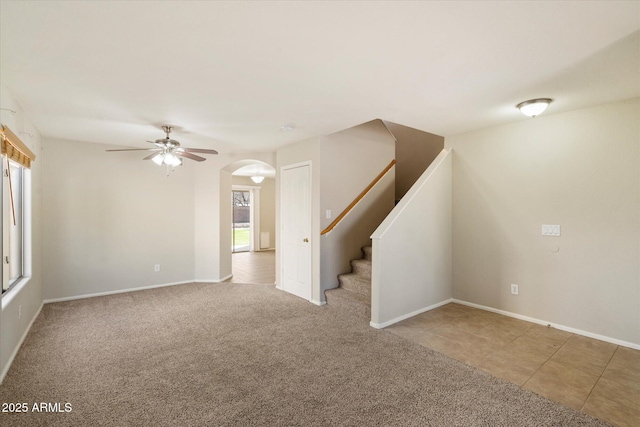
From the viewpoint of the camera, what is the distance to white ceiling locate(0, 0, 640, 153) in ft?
5.48

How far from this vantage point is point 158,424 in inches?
76.5

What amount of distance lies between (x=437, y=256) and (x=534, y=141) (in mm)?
1775

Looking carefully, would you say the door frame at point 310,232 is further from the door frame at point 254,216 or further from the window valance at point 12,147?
the door frame at point 254,216

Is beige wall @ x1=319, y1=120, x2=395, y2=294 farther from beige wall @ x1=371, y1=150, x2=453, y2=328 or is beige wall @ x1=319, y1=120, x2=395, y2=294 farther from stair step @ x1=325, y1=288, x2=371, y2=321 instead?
beige wall @ x1=371, y1=150, x2=453, y2=328

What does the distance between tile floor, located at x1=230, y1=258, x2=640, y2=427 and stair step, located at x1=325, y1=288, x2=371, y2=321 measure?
1.50 ft

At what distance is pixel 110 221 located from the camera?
4980mm

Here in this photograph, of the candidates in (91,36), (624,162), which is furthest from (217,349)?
(624,162)

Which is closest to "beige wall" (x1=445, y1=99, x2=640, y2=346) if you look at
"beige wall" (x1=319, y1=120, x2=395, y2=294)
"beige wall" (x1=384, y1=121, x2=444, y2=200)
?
"beige wall" (x1=319, y1=120, x2=395, y2=294)

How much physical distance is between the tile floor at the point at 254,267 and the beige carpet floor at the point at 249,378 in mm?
2184

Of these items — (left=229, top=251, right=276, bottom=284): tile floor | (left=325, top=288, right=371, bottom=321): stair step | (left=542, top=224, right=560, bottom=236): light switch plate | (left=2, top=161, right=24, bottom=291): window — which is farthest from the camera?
(left=229, top=251, right=276, bottom=284): tile floor

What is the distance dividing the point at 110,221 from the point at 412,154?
18.3 ft

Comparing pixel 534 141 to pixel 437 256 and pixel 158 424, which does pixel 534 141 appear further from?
pixel 158 424

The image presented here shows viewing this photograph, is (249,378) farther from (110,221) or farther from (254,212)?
(254,212)

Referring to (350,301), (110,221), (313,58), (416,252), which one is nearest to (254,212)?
(110,221)
